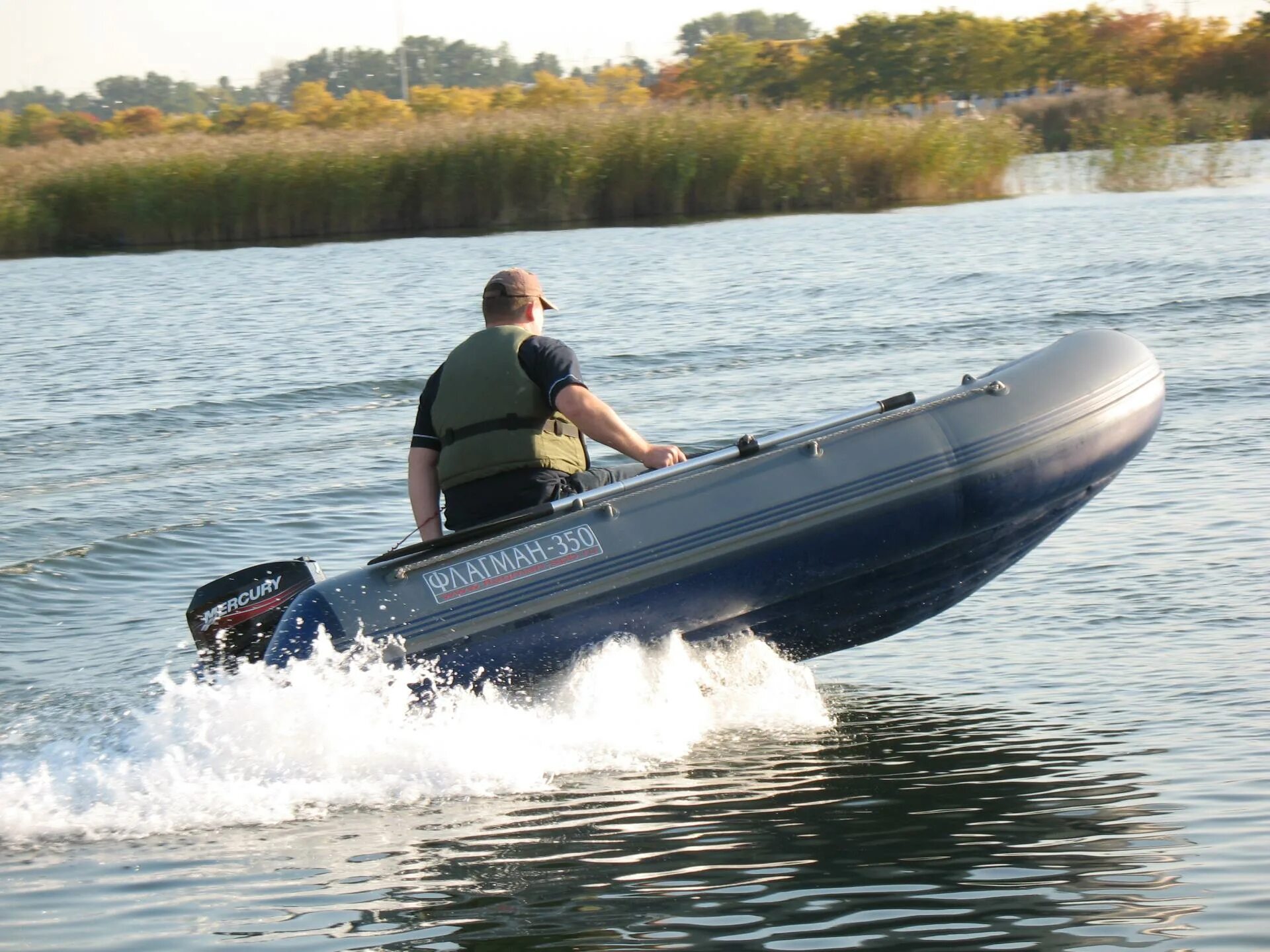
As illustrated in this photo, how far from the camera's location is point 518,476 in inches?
201

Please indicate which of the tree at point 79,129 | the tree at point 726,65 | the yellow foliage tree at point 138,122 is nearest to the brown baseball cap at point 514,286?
the yellow foliage tree at point 138,122

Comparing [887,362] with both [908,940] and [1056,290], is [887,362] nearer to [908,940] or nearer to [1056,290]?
[1056,290]

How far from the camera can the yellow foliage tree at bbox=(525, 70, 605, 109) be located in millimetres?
61500

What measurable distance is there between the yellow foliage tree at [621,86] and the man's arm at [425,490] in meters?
52.5

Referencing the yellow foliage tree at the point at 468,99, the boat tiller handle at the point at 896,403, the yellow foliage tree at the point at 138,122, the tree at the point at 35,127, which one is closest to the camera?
the boat tiller handle at the point at 896,403

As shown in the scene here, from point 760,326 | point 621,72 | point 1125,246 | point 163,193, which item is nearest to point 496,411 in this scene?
point 760,326

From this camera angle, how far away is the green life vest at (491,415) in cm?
498

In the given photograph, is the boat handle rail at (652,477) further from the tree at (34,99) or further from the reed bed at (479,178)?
the tree at (34,99)

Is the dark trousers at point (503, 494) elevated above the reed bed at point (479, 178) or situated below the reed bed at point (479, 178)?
below

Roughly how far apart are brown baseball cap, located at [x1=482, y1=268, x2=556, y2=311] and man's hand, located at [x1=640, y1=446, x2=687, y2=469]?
Answer: 0.59m

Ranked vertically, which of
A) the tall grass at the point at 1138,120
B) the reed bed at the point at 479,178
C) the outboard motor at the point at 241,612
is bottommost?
the outboard motor at the point at 241,612

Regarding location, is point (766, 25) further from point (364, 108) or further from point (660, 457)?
point (660, 457)

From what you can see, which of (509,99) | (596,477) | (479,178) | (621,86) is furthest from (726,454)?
(621,86)

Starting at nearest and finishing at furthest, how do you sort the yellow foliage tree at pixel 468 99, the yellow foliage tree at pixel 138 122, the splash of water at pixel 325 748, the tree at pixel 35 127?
the splash of water at pixel 325 748
the tree at pixel 35 127
the yellow foliage tree at pixel 468 99
the yellow foliage tree at pixel 138 122
